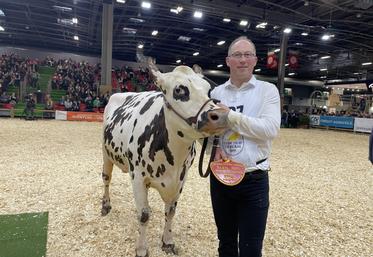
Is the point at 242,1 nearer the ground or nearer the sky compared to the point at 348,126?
nearer the sky

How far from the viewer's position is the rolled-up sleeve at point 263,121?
1.67m

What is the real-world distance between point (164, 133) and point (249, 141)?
0.75 meters

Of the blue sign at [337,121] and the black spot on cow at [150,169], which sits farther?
the blue sign at [337,121]

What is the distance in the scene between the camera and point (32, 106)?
1620 cm

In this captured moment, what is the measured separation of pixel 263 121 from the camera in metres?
1.70

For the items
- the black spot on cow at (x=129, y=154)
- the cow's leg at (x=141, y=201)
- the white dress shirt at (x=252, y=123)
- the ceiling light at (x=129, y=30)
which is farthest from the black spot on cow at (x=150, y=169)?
the ceiling light at (x=129, y=30)

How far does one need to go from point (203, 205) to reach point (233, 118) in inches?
112

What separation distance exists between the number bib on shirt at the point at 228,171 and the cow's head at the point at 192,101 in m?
0.20

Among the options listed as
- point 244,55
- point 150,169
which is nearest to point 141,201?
point 150,169

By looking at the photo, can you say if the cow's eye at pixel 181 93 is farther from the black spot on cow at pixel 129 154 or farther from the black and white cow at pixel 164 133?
the black spot on cow at pixel 129 154

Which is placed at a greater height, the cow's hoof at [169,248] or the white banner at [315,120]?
the white banner at [315,120]

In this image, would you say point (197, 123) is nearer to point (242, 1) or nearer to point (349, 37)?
point (242, 1)

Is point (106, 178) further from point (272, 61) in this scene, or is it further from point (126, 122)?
point (272, 61)

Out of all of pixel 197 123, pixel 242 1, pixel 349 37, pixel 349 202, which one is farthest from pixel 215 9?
pixel 197 123
